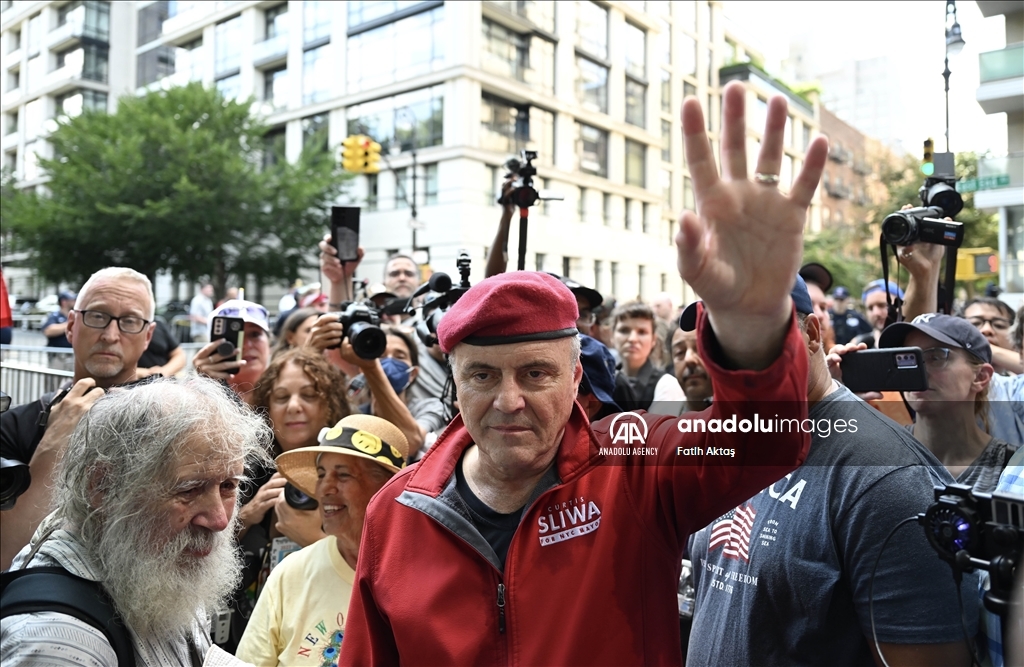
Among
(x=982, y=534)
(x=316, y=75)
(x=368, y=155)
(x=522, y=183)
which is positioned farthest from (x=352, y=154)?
(x=982, y=534)

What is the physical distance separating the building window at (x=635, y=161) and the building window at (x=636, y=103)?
18 cm

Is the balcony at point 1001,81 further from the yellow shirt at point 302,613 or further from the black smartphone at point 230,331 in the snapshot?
the black smartphone at point 230,331

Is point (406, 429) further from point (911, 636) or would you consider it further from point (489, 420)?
point (911, 636)

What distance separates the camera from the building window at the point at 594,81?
17.9 feet

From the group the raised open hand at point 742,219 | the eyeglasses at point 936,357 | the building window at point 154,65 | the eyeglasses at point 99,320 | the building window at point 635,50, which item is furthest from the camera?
the building window at point 154,65

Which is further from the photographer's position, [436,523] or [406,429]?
[406,429]

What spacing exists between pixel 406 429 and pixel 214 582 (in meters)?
1.53

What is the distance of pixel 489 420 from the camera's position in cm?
164

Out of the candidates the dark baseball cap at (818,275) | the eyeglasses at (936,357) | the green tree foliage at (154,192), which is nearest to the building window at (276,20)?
the green tree foliage at (154,192)

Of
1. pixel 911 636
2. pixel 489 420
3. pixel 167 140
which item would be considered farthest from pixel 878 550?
pixel 167 140

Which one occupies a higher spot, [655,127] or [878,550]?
[655,127]

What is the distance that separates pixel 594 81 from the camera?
5602 millimetres

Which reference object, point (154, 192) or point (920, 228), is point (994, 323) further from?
point (154, 192)

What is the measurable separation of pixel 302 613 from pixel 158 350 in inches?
110
